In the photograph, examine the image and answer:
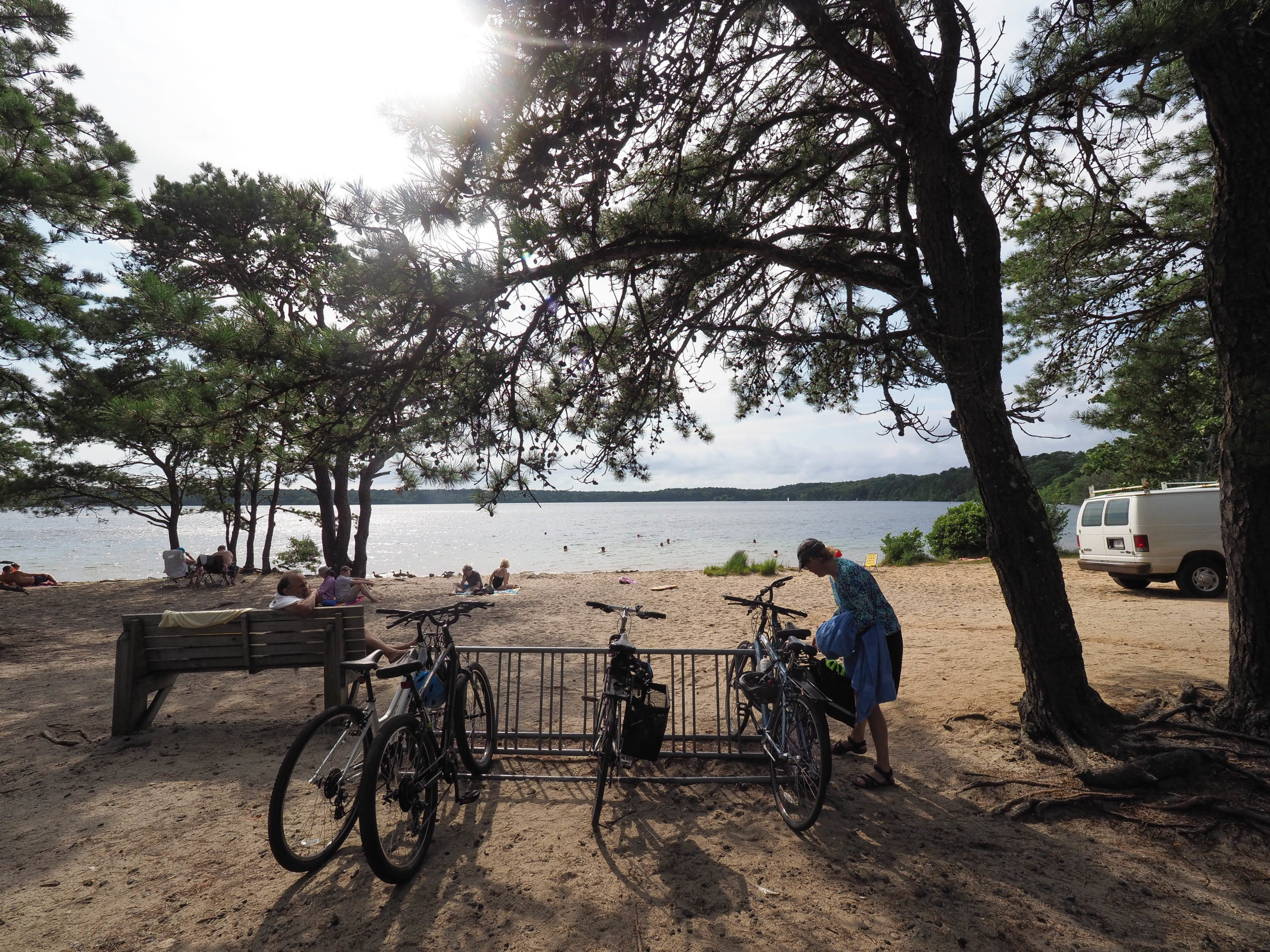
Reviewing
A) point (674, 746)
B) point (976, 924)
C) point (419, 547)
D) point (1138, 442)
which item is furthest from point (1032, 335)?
point (419, 547)

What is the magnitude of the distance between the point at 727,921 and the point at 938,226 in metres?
4.82

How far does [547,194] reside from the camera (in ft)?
12.5

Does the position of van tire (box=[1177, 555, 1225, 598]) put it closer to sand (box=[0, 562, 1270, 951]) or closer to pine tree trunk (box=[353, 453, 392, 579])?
sand (box=[0, 562, 1270, 951])

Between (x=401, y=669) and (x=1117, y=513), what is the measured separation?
1382cm

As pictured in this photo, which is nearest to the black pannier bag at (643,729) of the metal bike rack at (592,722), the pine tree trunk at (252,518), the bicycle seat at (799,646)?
the metal bike rack at (592,722)

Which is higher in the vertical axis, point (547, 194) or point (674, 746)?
point (547, 194)

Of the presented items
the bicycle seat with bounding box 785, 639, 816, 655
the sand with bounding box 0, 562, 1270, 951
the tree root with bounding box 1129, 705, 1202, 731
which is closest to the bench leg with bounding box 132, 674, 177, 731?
the sand with bounding box 0, 562, 1270, 951

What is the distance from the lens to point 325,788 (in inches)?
124

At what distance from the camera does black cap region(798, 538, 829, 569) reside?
4410 mm

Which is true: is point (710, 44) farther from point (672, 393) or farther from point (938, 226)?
point (672, 393)

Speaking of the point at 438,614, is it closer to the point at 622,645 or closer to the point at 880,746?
the point at 622,645

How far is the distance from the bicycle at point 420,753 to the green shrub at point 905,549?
57.6 ft

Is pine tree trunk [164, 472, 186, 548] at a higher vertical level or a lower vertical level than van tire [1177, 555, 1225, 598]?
higher

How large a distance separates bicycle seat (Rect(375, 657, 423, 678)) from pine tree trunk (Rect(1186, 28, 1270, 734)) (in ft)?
17.7
